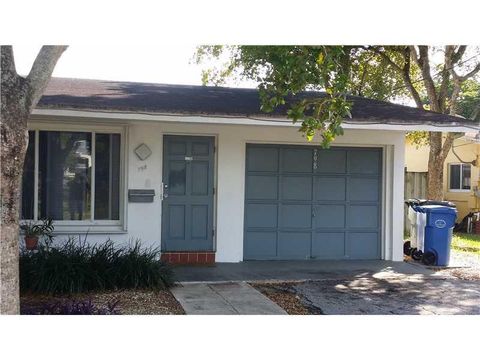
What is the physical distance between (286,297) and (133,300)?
212cm

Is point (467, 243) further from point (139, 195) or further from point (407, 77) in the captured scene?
point (139, 195)

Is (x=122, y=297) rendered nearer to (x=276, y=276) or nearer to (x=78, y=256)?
(x=78, y=256)

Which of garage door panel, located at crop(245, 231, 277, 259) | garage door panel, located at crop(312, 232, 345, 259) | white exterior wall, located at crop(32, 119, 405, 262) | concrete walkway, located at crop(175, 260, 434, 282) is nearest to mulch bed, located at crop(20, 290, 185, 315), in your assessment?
concrete walkway, located at crop(175, 260, 434, 282)

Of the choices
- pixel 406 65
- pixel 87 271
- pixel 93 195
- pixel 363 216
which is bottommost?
pixel 87 271

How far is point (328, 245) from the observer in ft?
36.6

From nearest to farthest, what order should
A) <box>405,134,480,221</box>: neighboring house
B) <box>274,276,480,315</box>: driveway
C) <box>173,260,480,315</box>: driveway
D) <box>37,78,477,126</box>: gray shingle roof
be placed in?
<box>274,276,480,315</box>: driveway
<box>173,260,480,315</box>: driveway
<box>37,78,477,126</box>: gray shingle roof
<box>405,134,480,221</box>: neighboring house

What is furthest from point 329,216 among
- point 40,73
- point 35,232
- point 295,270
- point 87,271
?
point 40,73

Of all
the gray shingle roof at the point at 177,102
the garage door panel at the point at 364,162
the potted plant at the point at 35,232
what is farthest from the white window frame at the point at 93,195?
the garage door panel at the point at 364,162

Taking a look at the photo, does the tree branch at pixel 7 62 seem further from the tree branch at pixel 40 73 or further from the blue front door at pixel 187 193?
the blue front door at pixel 187 193

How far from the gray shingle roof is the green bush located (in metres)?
2.17

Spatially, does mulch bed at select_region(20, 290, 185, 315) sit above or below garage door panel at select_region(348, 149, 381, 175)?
below

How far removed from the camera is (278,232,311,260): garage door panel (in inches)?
432

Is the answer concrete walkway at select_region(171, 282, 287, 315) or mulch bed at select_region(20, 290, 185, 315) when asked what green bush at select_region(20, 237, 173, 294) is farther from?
concrete walkway at select_region(171, 282, 287, 315)

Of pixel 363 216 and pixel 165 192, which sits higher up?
pixel 165 192
